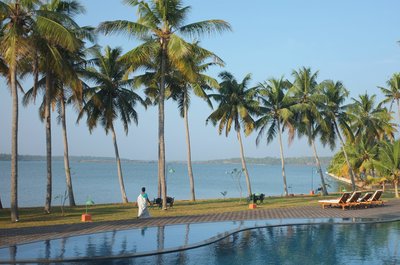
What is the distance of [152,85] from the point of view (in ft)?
98.6

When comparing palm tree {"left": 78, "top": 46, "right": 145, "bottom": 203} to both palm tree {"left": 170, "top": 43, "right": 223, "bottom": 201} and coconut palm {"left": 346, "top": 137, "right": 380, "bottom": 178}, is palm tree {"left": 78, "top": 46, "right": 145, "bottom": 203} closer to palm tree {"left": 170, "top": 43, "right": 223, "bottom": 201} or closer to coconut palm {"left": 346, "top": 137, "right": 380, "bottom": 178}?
palm tree {"left": 170, "top": 43, "right": 223, "bottom": 201}

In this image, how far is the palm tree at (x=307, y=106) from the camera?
119 feet

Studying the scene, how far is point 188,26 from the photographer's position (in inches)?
897

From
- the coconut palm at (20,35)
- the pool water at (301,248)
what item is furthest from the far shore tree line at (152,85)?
the pool water at (301,248)

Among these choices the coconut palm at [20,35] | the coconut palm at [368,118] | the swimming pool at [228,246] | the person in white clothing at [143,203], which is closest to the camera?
the swimming pool at [228,246]

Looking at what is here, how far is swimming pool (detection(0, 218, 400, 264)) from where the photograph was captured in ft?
38.9

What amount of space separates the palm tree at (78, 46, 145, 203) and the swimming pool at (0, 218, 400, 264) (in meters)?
16.1

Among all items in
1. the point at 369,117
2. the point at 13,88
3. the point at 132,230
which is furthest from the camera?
the point at 369,117

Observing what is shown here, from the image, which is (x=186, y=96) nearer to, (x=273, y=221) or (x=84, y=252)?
(x=273, y=221)

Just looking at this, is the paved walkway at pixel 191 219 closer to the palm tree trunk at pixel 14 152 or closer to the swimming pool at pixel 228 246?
the swimming pool at pixel 228 246

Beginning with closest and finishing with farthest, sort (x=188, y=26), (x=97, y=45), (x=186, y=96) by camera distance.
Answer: (x=188, y=26), (x=97, y=45), (x=186, y=96)

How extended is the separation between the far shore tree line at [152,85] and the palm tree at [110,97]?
7 cm

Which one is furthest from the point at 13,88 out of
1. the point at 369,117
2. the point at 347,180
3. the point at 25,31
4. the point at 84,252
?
the point at 347,180

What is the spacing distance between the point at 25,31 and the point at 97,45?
324 inches
